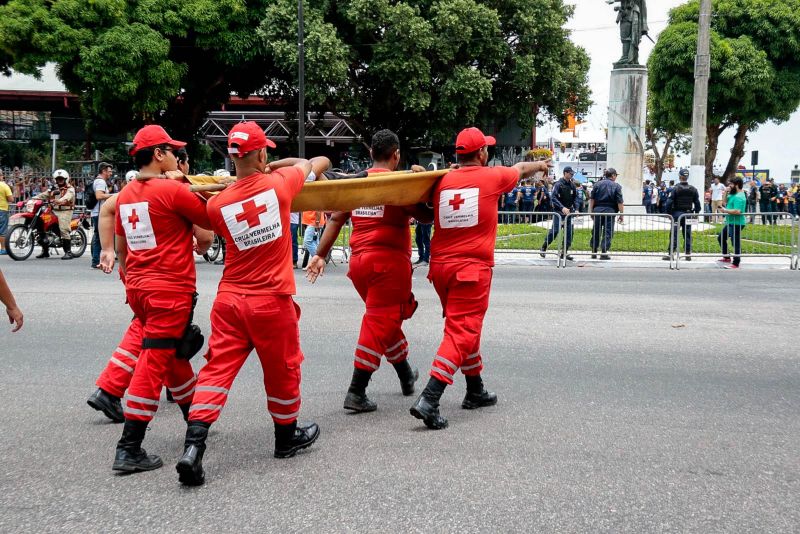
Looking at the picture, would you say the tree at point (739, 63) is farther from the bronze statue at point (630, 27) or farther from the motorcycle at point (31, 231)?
the motorcycle at point (31, 231)

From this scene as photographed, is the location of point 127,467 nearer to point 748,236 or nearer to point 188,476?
point 188,476

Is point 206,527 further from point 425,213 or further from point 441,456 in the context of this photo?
point 425,213

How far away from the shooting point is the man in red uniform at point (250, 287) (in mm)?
4340

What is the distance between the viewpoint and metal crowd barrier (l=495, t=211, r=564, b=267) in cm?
1662

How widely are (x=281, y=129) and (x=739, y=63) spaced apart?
21.6 m

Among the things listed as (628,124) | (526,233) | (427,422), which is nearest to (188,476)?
(427,422)

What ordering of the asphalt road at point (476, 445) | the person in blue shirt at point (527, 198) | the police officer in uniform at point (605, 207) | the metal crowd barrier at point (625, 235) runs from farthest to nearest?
the person in blue shirt at point (527, 198) → the police officer in uniform at point (605, 207) → the metal crowd barrier at point (625, 235) → the asphalt road at point (476, 445)

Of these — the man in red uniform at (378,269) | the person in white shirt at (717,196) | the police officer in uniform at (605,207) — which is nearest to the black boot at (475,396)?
the man in red uniform at (378,269)

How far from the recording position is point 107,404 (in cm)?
530

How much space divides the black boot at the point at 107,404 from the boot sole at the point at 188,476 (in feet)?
4.20

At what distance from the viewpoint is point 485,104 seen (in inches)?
1293

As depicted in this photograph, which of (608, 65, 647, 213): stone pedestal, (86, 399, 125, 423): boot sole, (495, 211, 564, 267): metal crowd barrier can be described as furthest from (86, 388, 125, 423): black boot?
(608, 65, 647, 213): stone pedestal

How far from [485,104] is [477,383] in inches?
1114

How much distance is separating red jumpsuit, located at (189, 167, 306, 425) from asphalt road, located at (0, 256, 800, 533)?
0.52 meters
